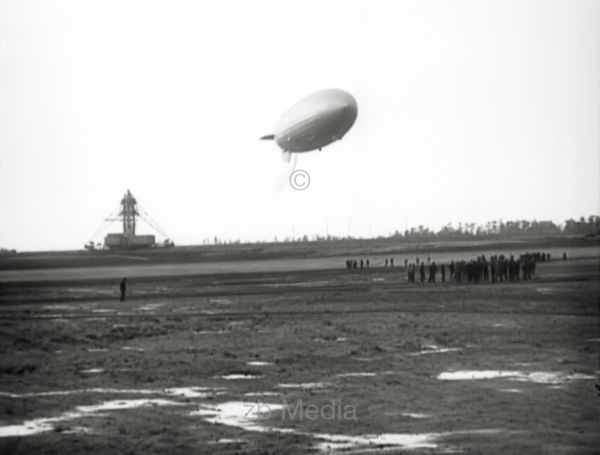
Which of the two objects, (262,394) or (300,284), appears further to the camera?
(300,284)

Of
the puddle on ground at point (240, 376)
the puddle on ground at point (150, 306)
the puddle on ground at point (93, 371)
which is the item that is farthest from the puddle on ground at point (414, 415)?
the puddle on ground at point (150, 306)

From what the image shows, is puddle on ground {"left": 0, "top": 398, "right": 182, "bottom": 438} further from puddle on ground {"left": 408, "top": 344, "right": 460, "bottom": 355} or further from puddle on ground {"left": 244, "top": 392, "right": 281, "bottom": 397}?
puddle on ground {"left": 408, "top": 344, "right": 460, "bottom": 355}

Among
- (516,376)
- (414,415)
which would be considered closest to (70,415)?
(414,415)

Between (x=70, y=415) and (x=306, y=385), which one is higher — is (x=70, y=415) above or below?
below

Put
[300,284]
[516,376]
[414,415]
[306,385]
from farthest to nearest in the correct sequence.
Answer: [300,284]
[516,376]
[306,385]
[414,415]

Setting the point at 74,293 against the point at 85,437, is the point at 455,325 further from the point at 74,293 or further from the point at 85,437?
the point at 74,293

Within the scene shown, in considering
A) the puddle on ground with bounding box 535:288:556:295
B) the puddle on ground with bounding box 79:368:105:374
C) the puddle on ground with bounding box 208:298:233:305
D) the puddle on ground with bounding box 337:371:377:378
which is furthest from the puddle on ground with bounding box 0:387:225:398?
the puddle on ground with bounding box 535:288:556:295

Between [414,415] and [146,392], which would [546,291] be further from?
[146,392]
